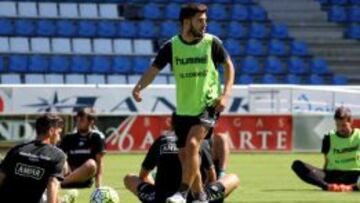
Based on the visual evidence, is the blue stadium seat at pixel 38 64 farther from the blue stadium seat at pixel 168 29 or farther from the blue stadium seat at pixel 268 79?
the blue stadium seat at pixel 268 79

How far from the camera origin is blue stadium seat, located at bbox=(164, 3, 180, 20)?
3641 cm

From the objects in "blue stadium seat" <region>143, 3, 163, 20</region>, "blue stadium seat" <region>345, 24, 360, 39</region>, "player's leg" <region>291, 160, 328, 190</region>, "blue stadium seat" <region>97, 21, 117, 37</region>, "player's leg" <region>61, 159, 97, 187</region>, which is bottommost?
"player's leg" <region>291, 160, 328, 190</region>

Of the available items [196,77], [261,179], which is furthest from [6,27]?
[196,77]

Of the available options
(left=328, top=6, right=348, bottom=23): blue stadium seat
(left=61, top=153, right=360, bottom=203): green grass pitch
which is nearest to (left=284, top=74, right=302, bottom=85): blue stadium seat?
(left=328, top=6, right=348, bottom=23): blue stadium seat

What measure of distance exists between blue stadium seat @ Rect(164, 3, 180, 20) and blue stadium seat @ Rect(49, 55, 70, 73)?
174 inches

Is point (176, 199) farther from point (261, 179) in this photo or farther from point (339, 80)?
point (339, 80)

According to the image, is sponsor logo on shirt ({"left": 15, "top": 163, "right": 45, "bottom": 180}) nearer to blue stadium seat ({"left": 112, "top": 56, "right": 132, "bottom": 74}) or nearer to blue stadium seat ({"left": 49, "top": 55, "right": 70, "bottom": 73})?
blue stadium seat ({"left": 49, "top": 55, "right": 70, "bottom": 73})

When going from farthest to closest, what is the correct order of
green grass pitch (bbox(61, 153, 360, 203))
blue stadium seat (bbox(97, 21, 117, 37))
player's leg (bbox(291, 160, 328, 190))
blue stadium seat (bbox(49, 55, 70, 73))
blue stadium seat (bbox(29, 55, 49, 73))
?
blue stadium seat (bbox(97, 21, 117, 37)), blue stadium seat (bbox(49, 55, 70, 73)), blue stadium seat (bbox(29, 55, 49, 73)), player's leg (bbox(291, 160, 328, 190)), green grass pitch (bbox(61, 153, 360, 203))

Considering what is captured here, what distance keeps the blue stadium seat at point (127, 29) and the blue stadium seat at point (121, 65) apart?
131cm

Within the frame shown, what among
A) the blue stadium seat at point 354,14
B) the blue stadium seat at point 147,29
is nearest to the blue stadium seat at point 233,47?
the blue stadium seat at point 147,29

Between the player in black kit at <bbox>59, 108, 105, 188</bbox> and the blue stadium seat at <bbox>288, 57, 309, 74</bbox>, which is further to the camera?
the blue stadium seat at <bbox>288, 57, 309, 74</bbox>

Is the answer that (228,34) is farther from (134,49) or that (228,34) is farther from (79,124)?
(79,124)

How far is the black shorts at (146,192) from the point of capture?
11482 mm

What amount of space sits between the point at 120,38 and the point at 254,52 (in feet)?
14.5
